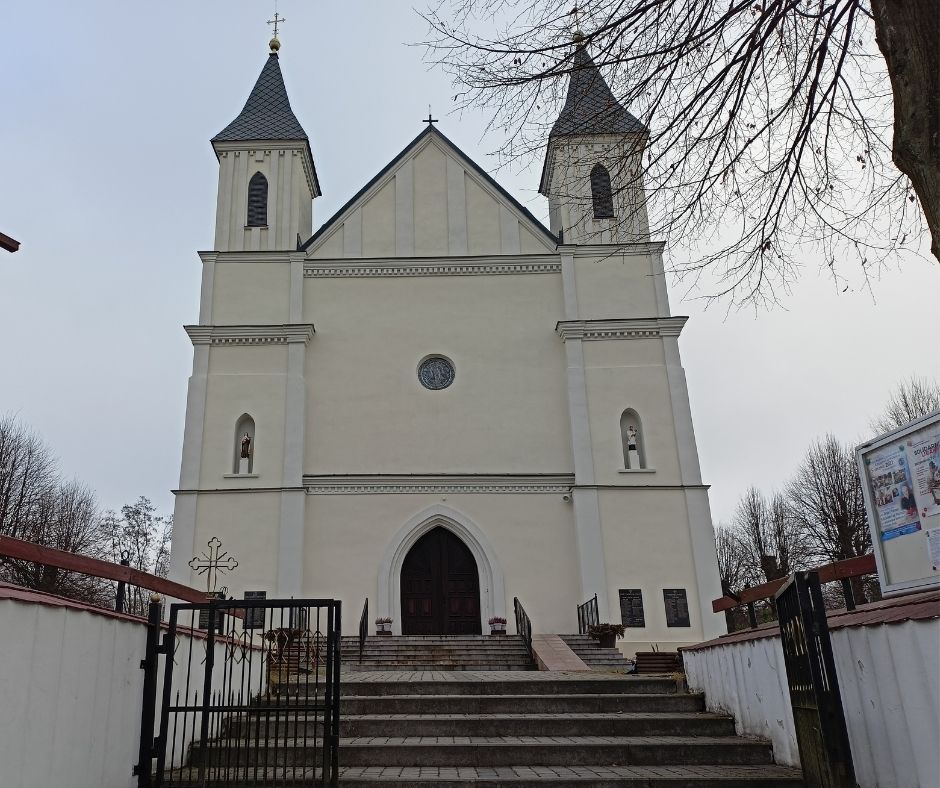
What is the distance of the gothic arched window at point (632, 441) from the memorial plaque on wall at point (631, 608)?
2663 millimetres

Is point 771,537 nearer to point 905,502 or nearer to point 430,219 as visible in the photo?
point 430,219

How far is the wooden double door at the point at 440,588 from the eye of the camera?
59.1 feet

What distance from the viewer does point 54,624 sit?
4.83 meters

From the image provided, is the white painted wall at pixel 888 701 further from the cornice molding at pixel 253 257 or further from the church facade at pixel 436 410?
the cornice molding at pixel 253 257

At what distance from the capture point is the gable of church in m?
21.0

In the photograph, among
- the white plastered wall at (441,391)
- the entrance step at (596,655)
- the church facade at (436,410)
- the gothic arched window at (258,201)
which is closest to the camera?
the entrance step at (596,655)

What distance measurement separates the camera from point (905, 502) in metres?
4.71

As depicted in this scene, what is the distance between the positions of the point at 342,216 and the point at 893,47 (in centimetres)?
1718

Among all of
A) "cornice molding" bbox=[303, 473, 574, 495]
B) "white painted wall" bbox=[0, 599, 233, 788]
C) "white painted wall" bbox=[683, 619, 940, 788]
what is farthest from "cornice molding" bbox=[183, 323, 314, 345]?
"white painted wall" bbox=[683, 619, 940, 788]

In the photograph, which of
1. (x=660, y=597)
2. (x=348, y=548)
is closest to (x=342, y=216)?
(x=348, y=548)

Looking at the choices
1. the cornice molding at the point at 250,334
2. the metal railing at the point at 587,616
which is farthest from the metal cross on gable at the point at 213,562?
the metal railing at the point at 587,616

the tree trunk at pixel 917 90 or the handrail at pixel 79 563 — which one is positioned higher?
the tree trunk at pixel 917 90

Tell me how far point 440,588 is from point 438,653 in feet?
10.8

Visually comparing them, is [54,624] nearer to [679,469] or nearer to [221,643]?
[221,643]
